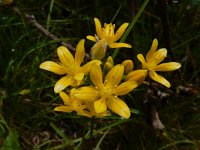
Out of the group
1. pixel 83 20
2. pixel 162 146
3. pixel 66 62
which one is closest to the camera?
pixel 66 62

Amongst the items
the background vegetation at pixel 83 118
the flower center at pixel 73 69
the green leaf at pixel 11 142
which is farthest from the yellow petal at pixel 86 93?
the green leaf at pixel 11 142

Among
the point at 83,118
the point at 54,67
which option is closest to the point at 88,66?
the point at 54,67

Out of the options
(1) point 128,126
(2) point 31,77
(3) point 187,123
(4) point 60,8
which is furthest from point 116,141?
(4) point 60,8

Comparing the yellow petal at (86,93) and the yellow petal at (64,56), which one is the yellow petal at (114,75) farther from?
the yellow petal at (64,56)

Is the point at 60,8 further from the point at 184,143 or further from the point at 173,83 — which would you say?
the point at 184,143

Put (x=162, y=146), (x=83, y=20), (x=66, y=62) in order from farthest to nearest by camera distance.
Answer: (x=83, y=20), (x=162, y=146), (x=66, y=62)

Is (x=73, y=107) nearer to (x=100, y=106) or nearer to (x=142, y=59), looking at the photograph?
(x=100, y=106)

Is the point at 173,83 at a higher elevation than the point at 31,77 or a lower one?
lower
